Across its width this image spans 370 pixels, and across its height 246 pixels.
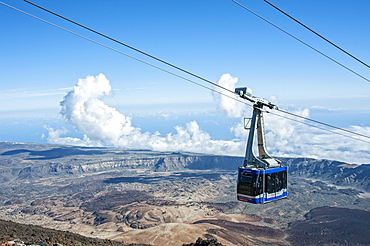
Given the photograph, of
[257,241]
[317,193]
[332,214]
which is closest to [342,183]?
[317,193]

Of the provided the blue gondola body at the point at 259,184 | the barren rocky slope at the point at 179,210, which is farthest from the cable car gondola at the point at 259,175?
the barren rocky slope at the point at 179,210

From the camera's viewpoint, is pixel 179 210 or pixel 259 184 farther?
pixel 179 210

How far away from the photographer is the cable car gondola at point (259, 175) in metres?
21.0

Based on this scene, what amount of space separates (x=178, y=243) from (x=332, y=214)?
72367 mm

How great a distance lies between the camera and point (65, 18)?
33.1 ft

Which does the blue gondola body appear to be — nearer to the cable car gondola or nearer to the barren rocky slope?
the cable car gondola

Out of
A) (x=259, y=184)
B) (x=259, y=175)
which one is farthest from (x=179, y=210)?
(x=259, y=175)

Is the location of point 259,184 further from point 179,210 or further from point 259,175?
point 179,210

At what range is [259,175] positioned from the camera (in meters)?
21.0

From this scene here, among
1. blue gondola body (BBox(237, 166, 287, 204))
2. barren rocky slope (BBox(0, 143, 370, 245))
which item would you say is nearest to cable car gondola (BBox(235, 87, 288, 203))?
blue gondola body (BBox(237, 166, 287, 204))

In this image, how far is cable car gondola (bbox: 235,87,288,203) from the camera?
21.0 metres

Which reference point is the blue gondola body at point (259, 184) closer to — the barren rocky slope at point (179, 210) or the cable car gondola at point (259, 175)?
the cable car gondola at point (259, 175)

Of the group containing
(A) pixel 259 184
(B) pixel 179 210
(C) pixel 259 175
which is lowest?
(B) pixel 179 210

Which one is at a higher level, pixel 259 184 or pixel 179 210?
pixel 259 184
